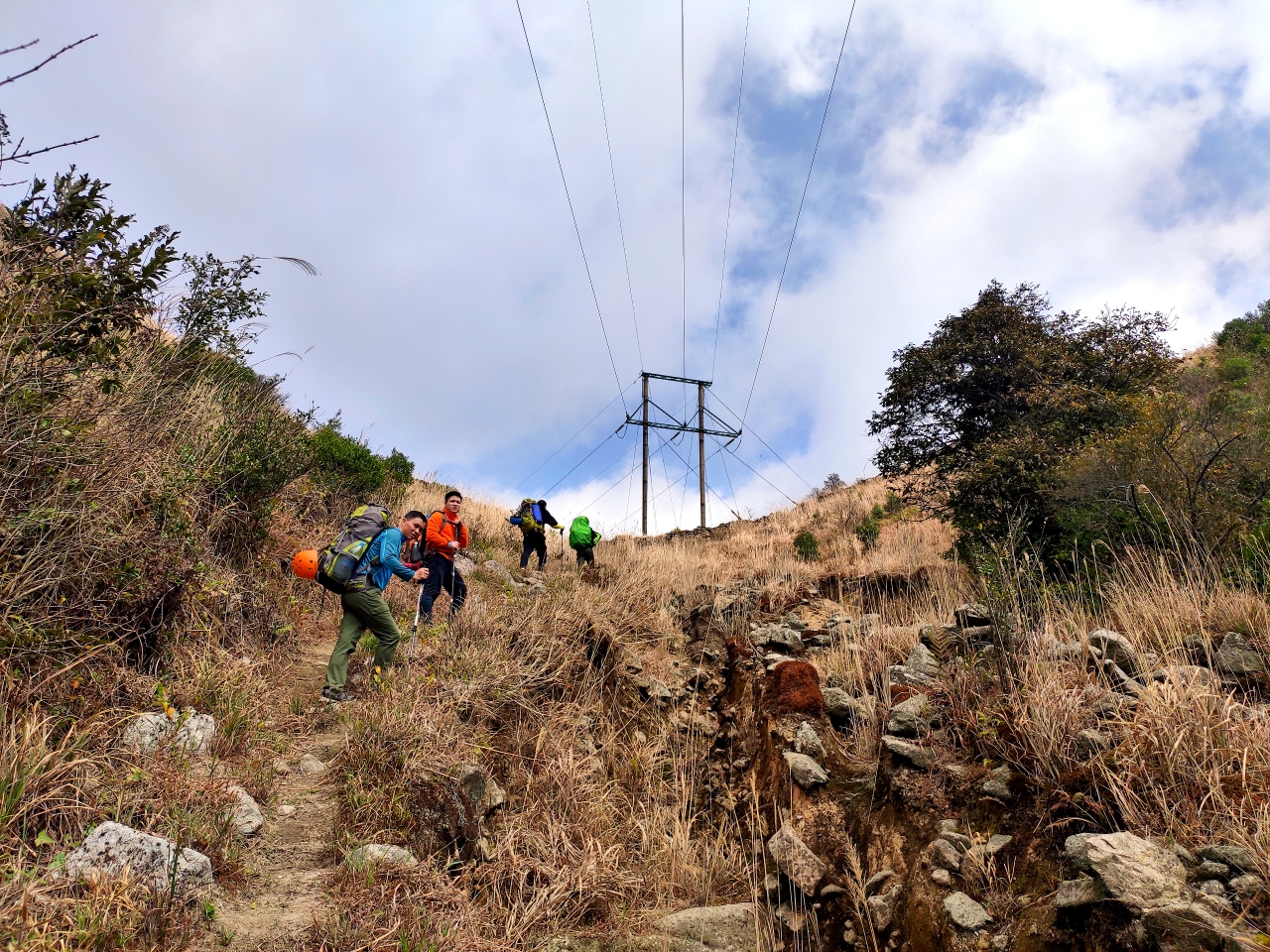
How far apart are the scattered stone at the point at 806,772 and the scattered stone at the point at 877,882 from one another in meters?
0.85

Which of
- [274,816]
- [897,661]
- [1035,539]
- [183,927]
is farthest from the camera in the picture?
[1035,539]

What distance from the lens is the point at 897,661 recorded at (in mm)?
5773

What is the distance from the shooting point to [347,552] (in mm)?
6500

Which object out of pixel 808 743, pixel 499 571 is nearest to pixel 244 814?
pixel 808 743

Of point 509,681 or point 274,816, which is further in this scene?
point 509,681

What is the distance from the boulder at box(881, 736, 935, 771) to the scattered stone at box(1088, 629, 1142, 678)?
54.6 inches

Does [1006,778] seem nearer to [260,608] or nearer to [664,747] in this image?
[664,747]

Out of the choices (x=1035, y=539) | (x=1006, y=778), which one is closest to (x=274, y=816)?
(x=1006, y=778)

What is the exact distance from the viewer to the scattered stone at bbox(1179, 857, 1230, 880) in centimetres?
262

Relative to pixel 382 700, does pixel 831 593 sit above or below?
above

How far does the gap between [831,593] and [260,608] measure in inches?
315

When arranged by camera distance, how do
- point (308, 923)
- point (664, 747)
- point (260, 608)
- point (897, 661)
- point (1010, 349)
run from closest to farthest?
point (308, 923) < point (897, 661) < point (664, 747) < point (260, 608) < point (1010, 349)

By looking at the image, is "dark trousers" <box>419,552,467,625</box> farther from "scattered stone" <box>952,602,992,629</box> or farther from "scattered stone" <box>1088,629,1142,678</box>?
"scattered stone" <box>1088,629,1142,678</box>

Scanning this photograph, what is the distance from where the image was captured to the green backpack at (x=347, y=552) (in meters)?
6.41
